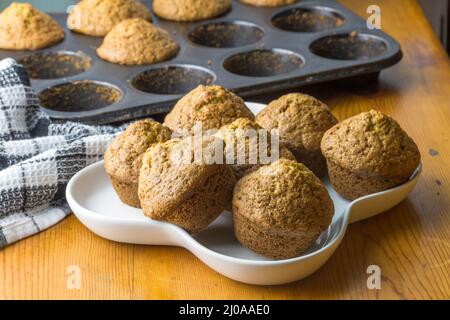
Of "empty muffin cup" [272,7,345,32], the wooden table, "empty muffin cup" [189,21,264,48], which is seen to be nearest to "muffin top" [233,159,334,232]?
the wooden table

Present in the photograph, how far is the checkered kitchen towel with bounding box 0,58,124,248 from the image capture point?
1665 millimetres

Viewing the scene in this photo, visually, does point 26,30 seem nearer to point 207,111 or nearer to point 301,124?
point 207,111

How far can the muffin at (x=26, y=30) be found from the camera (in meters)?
2.45

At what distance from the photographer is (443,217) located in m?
1.66

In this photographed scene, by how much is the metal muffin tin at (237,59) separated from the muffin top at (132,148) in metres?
0.39

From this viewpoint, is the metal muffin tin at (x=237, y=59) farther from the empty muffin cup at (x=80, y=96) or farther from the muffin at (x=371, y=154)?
the muffin at (x=371, y=154)

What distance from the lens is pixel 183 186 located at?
1.46 m

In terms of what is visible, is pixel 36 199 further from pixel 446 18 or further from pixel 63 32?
pixel 446 18

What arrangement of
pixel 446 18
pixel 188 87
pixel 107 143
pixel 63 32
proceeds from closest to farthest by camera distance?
pixel 107 143 → pixel 188 87 → pixel 63 32 → pixel 446 18

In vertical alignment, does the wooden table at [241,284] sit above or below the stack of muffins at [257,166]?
below

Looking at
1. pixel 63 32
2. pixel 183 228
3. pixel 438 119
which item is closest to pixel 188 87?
pixel 63 32

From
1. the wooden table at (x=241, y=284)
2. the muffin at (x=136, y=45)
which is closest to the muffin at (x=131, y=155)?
the wooden table at (x=241, y=284)

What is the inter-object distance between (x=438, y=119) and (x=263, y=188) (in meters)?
0.84

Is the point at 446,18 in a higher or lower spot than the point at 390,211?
lower
